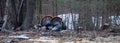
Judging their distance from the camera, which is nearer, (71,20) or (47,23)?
(47,23)

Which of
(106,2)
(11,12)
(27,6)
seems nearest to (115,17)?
(106,2)

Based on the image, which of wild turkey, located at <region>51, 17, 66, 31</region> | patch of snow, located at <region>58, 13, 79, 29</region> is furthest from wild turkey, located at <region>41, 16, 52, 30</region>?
patch of snow, located at <region>58, 13, 79, 29</region>

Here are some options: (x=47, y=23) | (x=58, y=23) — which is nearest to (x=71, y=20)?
(x=58, y=23)

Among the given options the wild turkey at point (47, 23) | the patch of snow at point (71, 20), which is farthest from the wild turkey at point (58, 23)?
the patch of snow at point (71, 20)

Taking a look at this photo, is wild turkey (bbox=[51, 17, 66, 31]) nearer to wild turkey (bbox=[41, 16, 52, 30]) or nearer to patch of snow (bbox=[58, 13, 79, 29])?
wild turkey (bbox=[41, 16, 52, 30])

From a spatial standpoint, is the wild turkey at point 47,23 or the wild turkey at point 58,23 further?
the wild turkey at point 47,23

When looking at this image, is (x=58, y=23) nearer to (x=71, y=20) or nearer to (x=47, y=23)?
(x=47, y=23)

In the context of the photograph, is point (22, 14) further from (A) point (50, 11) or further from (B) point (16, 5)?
(A) point (50, 11)

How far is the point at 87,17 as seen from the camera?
1137cm

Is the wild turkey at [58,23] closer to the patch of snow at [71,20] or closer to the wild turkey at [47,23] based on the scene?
the wild turkey at [47,23]

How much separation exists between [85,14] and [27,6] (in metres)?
2.61

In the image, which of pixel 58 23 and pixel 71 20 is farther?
pixel 71 20

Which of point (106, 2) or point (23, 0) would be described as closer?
point (23, 0)

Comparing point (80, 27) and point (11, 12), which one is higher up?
point (11, 12)
